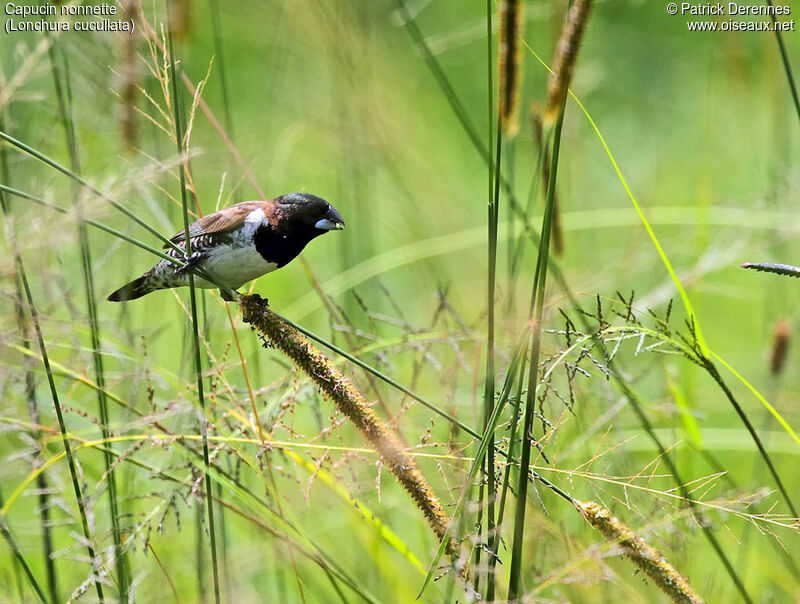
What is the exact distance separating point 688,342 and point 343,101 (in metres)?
1.63

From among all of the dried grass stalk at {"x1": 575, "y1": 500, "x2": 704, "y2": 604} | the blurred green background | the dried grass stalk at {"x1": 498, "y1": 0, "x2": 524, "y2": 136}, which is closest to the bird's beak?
the blurred green background

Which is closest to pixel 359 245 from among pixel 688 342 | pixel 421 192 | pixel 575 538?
pixel 421 192

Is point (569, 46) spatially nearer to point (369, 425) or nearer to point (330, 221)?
point (369, 425)

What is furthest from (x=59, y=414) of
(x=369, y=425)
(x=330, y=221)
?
(x=330, y=221)

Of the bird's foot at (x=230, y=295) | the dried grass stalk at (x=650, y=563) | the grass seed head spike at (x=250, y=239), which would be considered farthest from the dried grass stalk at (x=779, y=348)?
the bird's foot at (x=230, y=295)

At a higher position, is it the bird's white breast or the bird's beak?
the bird's beak

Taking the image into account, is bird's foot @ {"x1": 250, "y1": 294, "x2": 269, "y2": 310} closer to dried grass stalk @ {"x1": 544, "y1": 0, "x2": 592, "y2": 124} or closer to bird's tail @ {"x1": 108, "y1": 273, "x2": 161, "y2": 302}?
bird's tail @ {"x1": 108, "y1": 273, "x2": 161, "y2": 302}

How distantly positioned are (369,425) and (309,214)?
2.49 ft

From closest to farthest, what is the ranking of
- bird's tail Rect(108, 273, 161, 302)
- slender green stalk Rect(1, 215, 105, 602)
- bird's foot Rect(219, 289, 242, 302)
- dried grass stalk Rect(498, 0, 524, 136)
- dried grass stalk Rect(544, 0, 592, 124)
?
dried grass stalk Rect(544, 0, 592, 124)
dried grass stalk Rect(498, 0, 524, 136)
slender green stalk Rect(1, 215, 105, 602)
bird's foot Rect(219, 289, 242, 302)
bird's tail Rect(108, 273, 161, 302)

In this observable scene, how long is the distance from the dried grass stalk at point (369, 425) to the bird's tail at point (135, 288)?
653 millimetres

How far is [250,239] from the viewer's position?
1.93 meters

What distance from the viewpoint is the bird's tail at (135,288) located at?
190 centimetres

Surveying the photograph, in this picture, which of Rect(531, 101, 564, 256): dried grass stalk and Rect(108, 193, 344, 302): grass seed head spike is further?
Rect(108, 193, 344, 302): grass seed head spike

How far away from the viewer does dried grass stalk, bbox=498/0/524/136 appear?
1.25 metres
